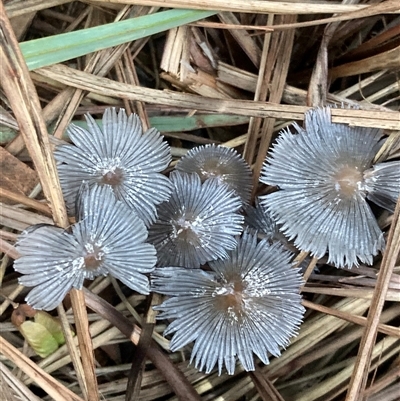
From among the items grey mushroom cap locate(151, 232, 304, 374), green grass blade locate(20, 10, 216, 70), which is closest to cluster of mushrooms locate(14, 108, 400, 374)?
grey mushroom cap locate(151, 232, 304, 374)

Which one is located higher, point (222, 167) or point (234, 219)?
point (222, 167)

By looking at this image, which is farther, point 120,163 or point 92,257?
point 120,163

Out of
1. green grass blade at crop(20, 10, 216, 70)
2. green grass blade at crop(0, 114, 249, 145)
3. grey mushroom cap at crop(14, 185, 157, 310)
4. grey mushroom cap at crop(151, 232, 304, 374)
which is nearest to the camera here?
grey mushroom cap at crop(14, 185, 157, 310)

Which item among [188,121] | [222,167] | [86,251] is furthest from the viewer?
[188,121]

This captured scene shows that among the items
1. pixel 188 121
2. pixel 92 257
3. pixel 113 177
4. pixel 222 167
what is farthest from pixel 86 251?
pixel 188 121

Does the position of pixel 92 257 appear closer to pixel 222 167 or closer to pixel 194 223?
pixel 194 223

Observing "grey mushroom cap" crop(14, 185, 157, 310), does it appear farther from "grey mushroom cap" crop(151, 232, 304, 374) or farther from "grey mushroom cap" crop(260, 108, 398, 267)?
"grey mushroom cap" crop(260, 108, 398, 267)

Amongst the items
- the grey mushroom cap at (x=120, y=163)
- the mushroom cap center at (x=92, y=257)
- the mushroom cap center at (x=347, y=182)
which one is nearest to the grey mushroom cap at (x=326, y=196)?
the mushroom cap center at (x=347, y=182)

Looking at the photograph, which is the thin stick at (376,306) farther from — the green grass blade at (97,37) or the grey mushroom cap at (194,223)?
the green grass blade at (97,37)
